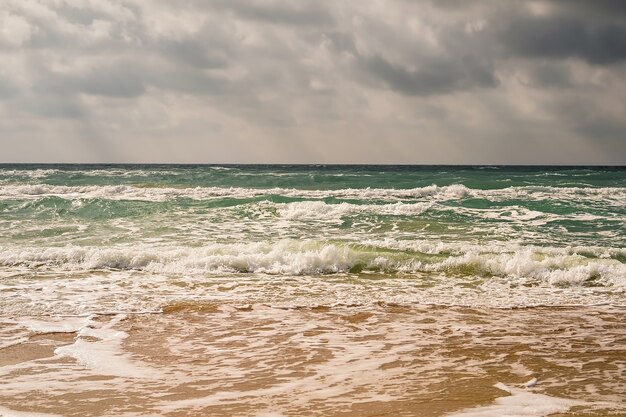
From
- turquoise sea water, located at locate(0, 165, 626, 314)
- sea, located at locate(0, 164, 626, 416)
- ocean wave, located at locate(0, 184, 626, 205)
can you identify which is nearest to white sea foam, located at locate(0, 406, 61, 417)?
sea, located at locate(0, 164, 626, 416)

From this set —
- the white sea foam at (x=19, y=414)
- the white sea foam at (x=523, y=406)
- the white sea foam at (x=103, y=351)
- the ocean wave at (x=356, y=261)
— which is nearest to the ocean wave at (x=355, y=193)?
the ocean wave at (x=356, y=261)

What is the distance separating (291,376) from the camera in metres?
5.58

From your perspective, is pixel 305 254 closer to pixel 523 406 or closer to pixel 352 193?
pixel 523 406

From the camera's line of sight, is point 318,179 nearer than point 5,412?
No

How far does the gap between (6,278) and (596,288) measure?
38.9ft

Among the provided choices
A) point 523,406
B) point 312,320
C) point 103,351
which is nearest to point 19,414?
point 103,351

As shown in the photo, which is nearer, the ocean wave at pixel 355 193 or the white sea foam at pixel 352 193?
the ocean wave at pixel 355 193

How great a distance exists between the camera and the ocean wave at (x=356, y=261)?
1144 cm

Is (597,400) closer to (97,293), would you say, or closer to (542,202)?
(97,293)

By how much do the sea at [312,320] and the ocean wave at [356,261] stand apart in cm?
5

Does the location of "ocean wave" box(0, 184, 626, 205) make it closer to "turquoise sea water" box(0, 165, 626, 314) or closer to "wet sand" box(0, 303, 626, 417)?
"turquoise sea water" box(0, 165, 626, 314)

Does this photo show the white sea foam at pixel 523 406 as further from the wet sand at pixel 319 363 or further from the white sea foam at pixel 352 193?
the white sea foam at pixel 352 193

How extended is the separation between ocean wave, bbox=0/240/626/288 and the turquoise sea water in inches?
1.2

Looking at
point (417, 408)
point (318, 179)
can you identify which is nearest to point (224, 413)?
Result: point (417, 408)
